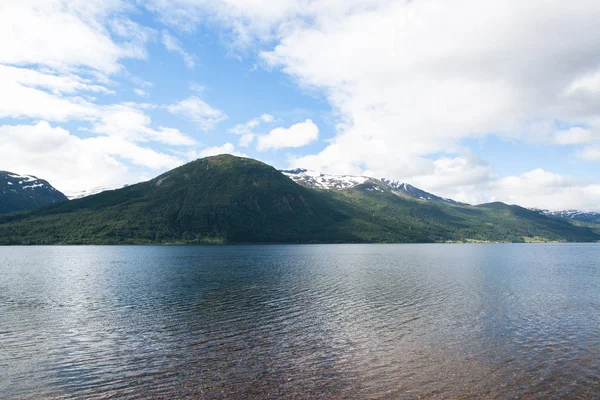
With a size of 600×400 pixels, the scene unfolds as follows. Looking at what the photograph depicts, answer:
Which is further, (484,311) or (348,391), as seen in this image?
(484,311)

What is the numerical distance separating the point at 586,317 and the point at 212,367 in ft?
163

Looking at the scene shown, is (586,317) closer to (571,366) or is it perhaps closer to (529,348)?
(529,348)

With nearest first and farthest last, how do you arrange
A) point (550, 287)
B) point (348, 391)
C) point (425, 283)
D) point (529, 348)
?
point (348, 391), point (529, 348), point (550, 287), point (425, 283)

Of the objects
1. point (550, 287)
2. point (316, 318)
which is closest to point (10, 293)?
point (316, 318)

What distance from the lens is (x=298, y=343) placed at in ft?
123

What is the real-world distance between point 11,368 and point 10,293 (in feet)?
158

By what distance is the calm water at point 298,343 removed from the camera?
26.8 metres

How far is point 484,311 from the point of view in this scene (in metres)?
53.3

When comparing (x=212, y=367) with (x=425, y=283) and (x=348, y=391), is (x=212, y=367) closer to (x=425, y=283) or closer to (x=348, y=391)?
(x=348, y=391)

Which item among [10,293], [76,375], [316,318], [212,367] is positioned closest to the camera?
[76,375]

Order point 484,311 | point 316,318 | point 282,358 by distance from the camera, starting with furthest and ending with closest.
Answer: point 484,311 → point 316,318 → point 282,358

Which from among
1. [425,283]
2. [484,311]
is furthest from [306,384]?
[425,283]

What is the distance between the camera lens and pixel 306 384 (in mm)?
27234

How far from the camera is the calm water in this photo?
26812mm
